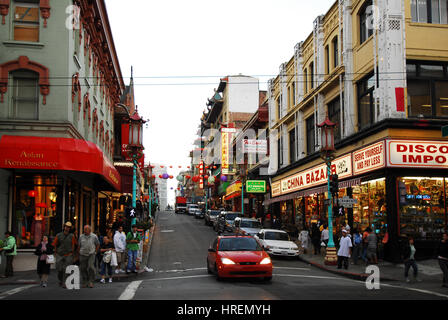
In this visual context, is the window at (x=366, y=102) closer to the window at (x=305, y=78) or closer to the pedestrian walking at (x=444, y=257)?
the window at (x=305, y=78)

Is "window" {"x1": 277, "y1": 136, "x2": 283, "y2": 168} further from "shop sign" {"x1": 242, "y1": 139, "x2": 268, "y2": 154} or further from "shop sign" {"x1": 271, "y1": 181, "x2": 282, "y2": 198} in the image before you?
"shop sign" {"x1": 271, "y1": 181, "x2": 282, "y2": 198}

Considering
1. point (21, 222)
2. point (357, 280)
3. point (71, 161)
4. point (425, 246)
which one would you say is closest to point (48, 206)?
point (21, 222)

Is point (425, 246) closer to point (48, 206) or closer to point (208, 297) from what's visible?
point (208, 297)

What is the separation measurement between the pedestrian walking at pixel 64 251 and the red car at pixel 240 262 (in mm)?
4596

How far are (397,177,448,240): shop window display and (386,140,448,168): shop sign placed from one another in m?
0.81

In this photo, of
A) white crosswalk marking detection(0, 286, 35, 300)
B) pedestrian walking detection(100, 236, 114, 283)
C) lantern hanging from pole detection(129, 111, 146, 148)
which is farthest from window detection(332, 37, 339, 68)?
white crosswalk marking detection(0, 286, 35, 300)

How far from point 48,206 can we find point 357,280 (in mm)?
13101

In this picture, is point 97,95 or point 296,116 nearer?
point 97,95

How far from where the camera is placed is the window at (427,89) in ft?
74.5

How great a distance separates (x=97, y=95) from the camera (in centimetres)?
3042

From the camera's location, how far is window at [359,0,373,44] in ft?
81.3

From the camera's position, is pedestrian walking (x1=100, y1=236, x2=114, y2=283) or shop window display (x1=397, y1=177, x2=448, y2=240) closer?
pedestrian walking (x1=100, y1=236, x2=114, y2=283)
